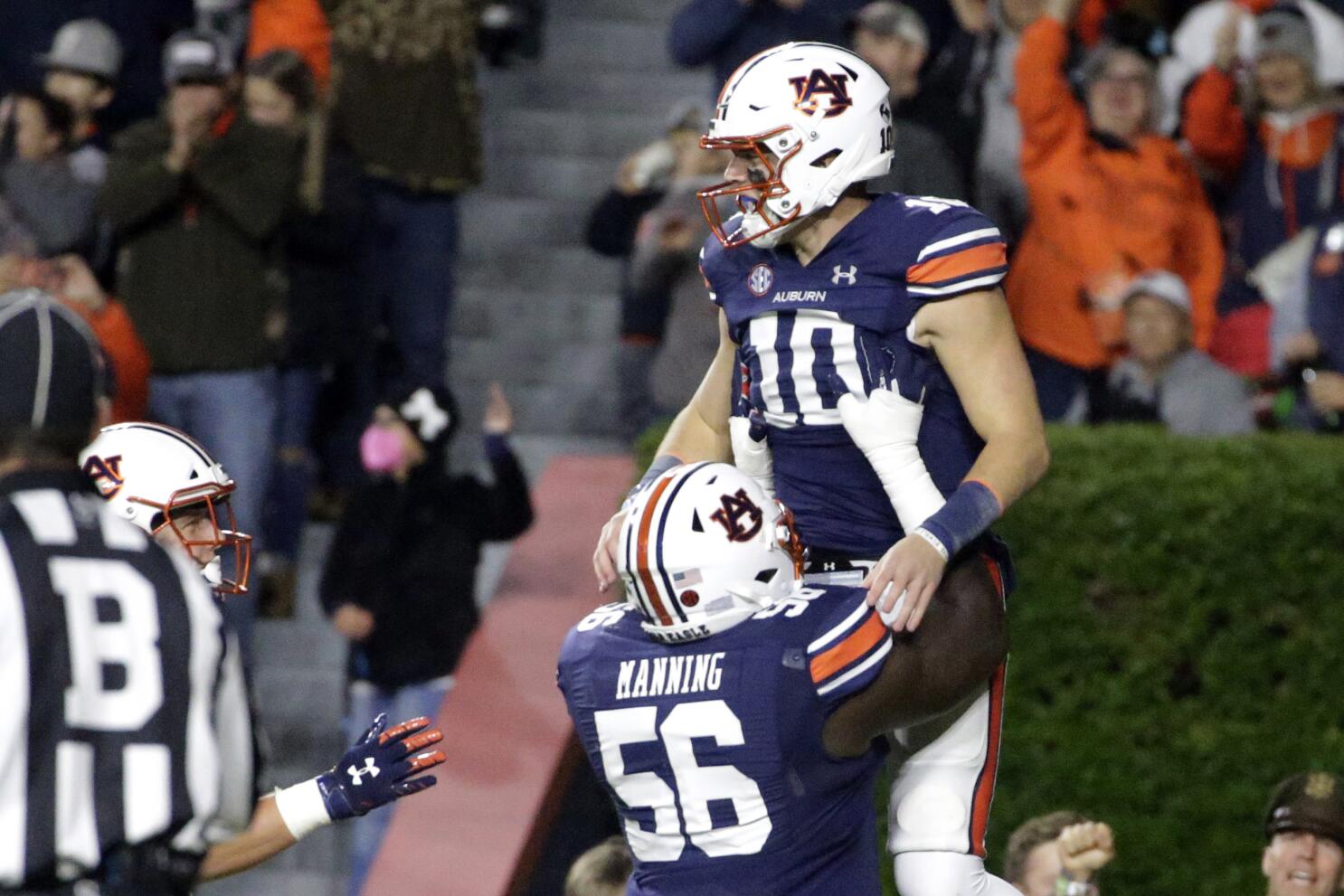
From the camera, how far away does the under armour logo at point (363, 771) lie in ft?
15.6

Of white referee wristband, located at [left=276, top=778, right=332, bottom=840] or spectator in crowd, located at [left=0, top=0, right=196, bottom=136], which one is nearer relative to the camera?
white referee wristband, located at [left=276, top=778, right=332, bottom=840]

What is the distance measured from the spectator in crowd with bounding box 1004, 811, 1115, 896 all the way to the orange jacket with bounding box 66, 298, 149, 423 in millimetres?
3647

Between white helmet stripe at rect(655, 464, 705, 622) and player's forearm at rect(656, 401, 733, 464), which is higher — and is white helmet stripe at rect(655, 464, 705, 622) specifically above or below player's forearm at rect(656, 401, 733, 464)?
above

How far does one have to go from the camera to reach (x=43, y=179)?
29.8 ft

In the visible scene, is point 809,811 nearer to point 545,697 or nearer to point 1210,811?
point 1210,811

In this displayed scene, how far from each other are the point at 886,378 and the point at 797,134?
54 centimetres

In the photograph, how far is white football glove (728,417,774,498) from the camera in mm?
5375

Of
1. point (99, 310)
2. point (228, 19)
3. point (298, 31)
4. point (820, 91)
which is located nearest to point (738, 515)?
point (820, 91)

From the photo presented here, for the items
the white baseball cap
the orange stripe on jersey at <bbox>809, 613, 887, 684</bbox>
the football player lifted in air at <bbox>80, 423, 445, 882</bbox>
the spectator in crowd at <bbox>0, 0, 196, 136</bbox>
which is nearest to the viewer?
the football player lifted in air at <bbox>80, 423, 445, 882</bbox>

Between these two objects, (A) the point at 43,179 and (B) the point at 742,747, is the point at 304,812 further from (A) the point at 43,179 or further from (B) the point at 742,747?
(A) the point at 43,179

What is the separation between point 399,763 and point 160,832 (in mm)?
867

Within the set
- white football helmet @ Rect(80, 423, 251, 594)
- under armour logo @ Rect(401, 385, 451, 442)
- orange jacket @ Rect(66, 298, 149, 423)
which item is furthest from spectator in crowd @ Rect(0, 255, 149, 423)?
white football helmet @ Rect(80, 423, 251, 594)

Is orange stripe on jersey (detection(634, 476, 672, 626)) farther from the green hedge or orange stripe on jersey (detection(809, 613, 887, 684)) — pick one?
the green hedge

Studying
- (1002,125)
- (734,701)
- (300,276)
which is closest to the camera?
(734,701)
